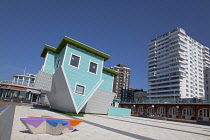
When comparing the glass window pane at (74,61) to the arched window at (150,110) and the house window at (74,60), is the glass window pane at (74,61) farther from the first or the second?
the arched window at (150,110)

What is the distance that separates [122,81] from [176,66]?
4521cm

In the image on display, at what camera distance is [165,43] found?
85.0 metres

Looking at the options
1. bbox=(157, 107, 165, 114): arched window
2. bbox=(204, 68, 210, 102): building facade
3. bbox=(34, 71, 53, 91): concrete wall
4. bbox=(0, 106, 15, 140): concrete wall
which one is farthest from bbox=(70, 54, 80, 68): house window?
bbox=(204, 68, 210, 102): building facade

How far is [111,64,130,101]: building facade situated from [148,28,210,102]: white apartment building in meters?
25.5

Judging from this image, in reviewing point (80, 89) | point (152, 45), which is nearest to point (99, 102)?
point (80, 89)

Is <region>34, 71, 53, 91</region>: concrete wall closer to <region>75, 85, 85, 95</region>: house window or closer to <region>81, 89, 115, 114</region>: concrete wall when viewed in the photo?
<region>75, 85, 85, 95</region>: house window

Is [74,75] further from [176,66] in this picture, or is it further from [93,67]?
[176,66]

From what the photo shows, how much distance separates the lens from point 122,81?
11369 cm

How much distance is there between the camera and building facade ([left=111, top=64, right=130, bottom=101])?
10812 centimetres

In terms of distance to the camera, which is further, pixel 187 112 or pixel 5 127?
pixel 187 112

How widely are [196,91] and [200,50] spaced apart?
2481cm

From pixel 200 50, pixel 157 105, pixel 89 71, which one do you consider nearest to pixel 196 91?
pixel 200 50

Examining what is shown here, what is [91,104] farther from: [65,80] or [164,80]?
[164,80]

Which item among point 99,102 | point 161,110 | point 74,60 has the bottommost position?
point 161,110
